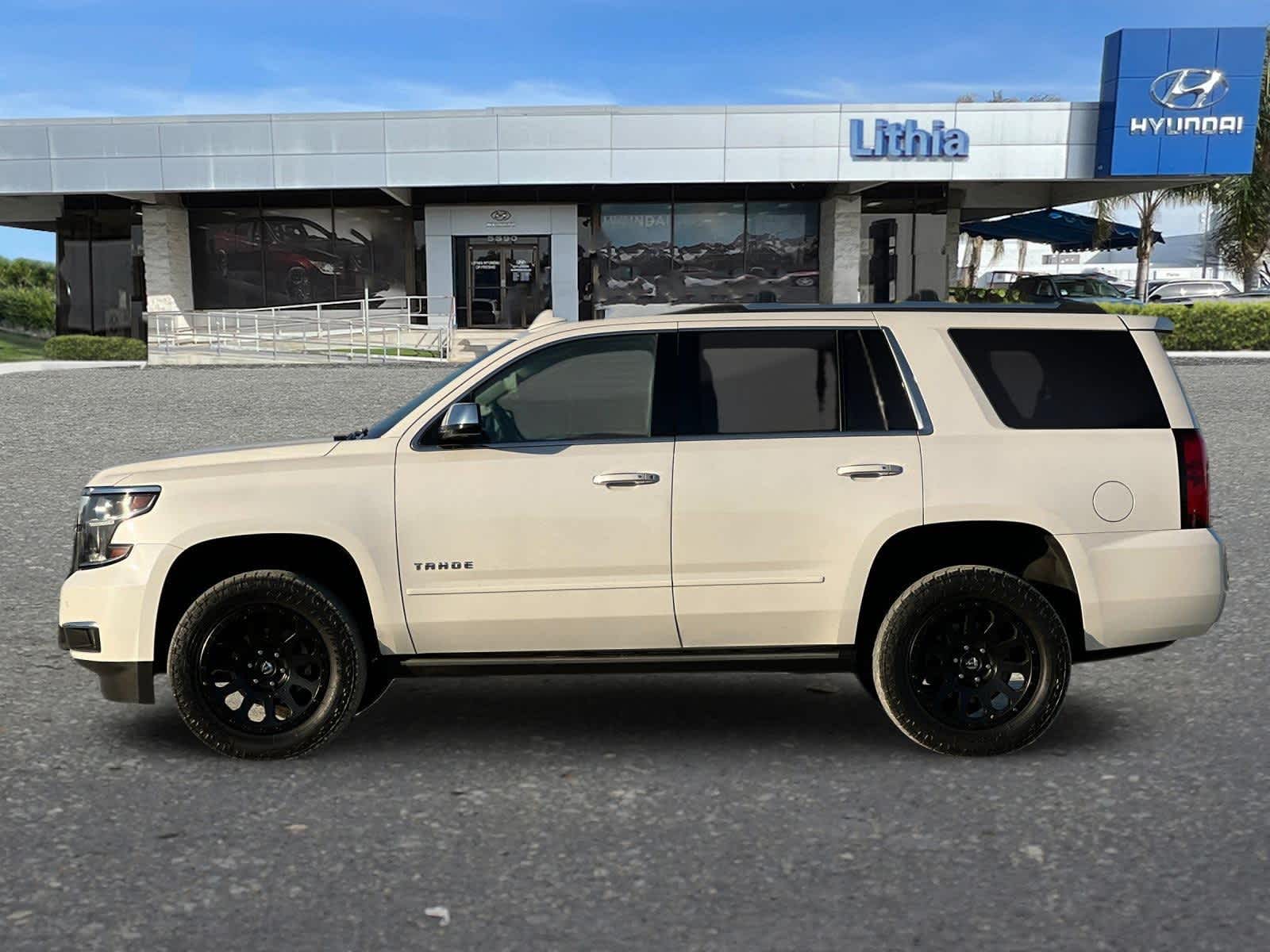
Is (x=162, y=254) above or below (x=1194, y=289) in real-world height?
above

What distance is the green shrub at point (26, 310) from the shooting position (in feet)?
150

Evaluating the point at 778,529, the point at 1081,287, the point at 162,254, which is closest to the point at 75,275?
the point at 162,254

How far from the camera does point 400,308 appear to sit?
119ft

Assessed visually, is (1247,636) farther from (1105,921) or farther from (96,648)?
(96,648)

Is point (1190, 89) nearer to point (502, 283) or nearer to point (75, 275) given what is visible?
point (502, 283)

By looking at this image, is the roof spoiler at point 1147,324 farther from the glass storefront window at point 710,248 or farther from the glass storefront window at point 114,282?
the glass storefront window at point 114,282

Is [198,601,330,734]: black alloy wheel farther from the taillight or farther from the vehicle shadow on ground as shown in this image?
the taillight

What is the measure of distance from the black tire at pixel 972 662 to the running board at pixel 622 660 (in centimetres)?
24

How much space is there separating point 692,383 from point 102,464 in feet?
33.9

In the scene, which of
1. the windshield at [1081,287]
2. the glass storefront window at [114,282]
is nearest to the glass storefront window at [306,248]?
the glass storefront window at [114,282]

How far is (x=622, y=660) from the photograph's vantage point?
500cm

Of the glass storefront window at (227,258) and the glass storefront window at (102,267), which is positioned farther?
the glass storefront window at (102,267)

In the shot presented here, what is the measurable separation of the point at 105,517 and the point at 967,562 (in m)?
3.48

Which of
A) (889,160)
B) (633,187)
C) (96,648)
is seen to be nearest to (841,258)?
(889,160)
